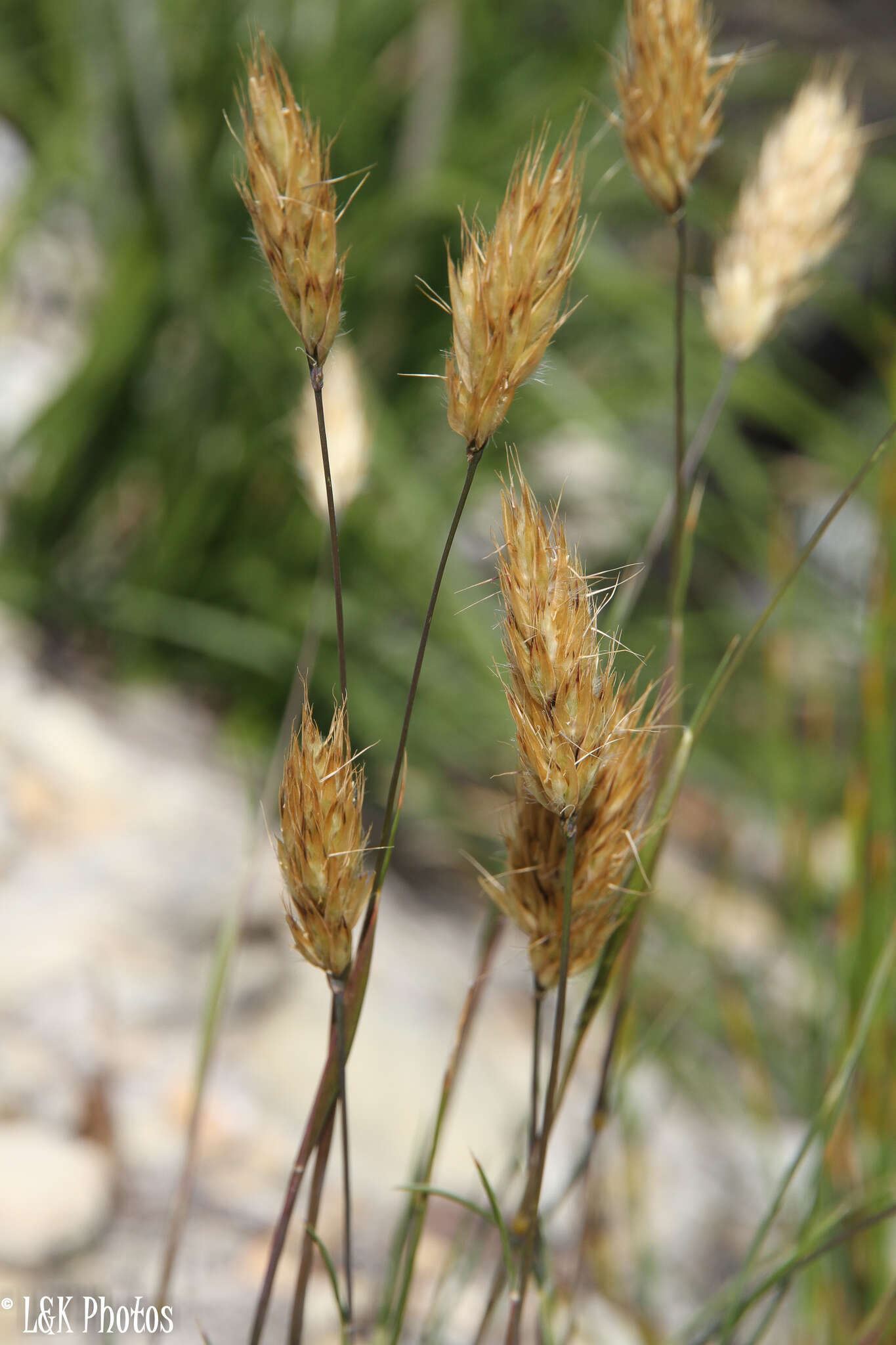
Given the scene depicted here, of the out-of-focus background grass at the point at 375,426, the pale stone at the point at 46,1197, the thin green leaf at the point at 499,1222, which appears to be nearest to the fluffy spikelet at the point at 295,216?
the thin green leaf at the point at 499,1222

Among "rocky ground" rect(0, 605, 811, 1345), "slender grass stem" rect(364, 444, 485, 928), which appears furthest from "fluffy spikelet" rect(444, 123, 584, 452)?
"rocky ground" rect(0, 605, 811, 1345)

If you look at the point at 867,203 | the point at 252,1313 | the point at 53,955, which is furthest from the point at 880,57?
the point at 252,1313

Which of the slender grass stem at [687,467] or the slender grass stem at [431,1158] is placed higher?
the slender grass stem at [687,467]

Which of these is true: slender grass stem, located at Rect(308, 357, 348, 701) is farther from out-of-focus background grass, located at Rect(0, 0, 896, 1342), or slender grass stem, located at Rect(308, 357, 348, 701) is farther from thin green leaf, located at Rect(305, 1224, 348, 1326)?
out-of-focus background grass, located at Rect(0, 0, 896, 1342)

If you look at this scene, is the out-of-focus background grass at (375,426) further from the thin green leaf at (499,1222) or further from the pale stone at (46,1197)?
the thin green leaf at (499,1222)

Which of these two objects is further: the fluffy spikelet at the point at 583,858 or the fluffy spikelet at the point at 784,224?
the fluffy spikelet at the point at 784,224

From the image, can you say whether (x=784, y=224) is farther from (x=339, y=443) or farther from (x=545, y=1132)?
(x=545, y=1132)
